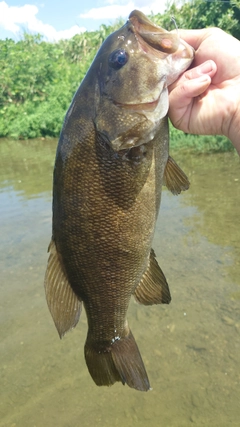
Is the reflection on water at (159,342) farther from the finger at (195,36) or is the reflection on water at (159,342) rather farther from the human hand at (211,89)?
the finger at (195,36)

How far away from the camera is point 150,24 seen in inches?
66.1

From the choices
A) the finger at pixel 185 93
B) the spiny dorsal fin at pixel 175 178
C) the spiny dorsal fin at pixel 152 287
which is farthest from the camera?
the spiny dorsal fin at pixel 152 287

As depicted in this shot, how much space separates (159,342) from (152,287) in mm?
1945

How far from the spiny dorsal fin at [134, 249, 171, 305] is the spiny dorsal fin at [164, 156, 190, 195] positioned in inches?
14.7

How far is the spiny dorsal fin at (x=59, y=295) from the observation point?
6.07ft

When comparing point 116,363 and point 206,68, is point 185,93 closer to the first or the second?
point 206,68

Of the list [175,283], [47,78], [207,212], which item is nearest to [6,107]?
[47,78]

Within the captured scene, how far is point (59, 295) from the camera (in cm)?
187

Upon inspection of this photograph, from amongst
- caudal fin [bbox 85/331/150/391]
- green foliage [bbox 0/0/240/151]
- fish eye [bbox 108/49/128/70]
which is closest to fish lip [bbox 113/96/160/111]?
fish eye [bbox 108/49/128/70]

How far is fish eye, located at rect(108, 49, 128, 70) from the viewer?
1682 mm

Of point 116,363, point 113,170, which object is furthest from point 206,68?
point 116,363

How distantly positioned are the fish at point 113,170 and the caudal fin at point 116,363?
27 cm

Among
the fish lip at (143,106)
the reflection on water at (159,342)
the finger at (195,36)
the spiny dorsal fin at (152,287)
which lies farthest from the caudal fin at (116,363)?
the finger at (195,36)

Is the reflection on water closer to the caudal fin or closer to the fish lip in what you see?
the caudal fin
